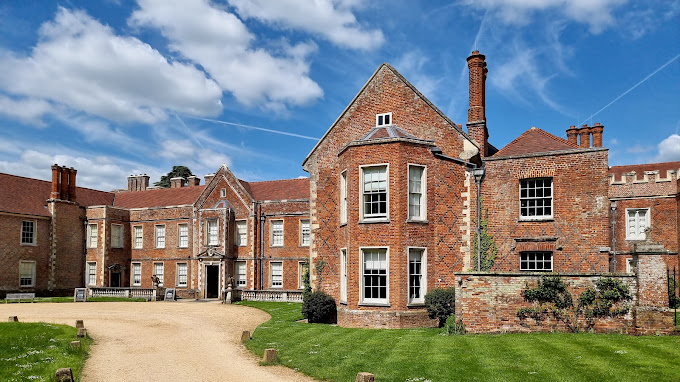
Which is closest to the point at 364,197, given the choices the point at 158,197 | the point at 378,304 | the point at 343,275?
the point at 343,275

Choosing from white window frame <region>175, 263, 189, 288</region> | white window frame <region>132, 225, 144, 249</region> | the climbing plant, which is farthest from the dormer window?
white window frame <region>132, 225, 144, 249</region>

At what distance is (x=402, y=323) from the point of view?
19250 millimetres

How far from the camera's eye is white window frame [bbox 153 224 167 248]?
41.7m

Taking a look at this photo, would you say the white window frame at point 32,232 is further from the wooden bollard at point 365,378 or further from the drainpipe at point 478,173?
the wooden bollard at point 365,378

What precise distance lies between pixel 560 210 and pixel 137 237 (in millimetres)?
34213

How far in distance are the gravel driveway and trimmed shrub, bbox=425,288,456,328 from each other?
6.92m

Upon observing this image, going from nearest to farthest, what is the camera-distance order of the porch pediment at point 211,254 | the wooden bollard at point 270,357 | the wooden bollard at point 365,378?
the wooden bollard at point 365,378
the wooden bollard at point 270,357
the porch pediment at point 211,254

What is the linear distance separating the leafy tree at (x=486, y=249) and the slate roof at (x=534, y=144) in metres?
3.11

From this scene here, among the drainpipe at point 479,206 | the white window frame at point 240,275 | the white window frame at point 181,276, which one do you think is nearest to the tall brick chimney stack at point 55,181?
the white window frame at point 181,276

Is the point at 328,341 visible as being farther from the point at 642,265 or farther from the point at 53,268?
the point at 53,268

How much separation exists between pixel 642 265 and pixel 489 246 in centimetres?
644

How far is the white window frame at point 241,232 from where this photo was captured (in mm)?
38531

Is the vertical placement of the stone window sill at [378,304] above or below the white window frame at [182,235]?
below

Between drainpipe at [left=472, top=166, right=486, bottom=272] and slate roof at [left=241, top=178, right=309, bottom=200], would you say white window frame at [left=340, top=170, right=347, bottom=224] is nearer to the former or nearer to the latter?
drainpipe at [left=472, top=166, right=486, bottom=272]
